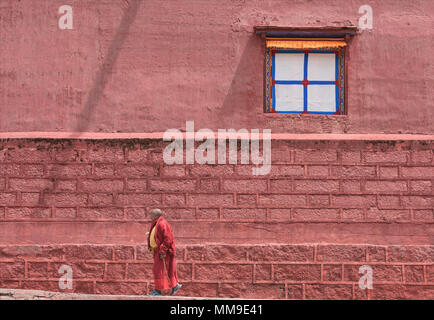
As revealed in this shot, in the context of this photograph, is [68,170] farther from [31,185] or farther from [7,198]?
[7,198]

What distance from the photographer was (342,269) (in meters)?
10.1

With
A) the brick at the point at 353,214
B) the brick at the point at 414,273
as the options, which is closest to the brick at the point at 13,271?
the brick at the point at 353,214

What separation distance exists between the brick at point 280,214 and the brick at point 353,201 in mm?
729

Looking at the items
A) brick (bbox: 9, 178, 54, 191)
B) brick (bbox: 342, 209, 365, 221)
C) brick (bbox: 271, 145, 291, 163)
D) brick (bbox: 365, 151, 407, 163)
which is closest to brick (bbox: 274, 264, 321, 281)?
brick (bbox: 342, 209, 365, 221)

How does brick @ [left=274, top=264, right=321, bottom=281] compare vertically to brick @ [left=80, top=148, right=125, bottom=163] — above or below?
below

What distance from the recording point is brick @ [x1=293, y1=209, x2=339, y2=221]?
33.7 feet

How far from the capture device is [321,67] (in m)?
11.0

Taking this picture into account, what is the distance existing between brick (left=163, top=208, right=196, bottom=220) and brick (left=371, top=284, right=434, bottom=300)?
2997 mm

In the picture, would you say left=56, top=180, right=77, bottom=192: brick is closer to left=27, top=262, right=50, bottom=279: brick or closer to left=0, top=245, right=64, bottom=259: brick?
left=0, top=245, right=64, bottom=259: brick

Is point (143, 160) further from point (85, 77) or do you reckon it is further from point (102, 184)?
point (85, 77)

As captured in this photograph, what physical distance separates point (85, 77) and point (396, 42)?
5.06 metres

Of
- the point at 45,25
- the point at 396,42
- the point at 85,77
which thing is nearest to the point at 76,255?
the point at 85,77

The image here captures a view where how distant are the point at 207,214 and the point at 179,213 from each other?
43 centimetres

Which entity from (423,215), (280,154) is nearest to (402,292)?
(423,215)
